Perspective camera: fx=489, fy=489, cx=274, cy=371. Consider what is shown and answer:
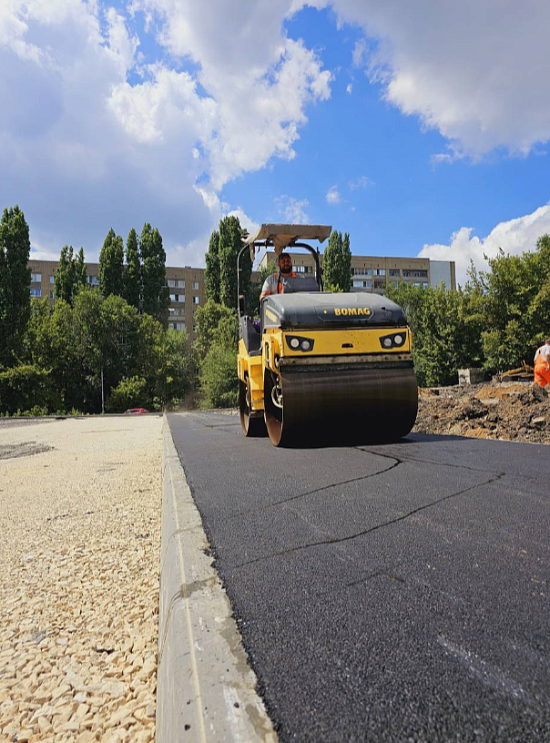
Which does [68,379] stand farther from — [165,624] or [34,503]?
[165,624]

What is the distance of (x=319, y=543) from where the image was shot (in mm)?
2574

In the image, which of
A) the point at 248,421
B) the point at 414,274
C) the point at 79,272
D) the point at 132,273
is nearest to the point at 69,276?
the point at 79,272

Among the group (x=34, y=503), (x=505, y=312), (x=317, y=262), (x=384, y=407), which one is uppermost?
(x=505, y=312)

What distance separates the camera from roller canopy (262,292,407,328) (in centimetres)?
566

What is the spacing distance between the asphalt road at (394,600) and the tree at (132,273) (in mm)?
48969

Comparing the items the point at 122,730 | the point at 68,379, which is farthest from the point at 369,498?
the point at 68,379

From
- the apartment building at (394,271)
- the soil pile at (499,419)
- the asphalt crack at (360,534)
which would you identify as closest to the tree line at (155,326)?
the soil pile at (499,419)

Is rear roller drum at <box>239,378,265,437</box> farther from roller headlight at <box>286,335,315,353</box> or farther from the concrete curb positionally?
the concrete curb

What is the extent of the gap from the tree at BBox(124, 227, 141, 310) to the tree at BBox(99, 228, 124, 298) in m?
0.69

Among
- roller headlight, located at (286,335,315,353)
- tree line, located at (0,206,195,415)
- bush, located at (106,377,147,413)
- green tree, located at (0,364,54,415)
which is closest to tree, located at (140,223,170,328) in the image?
tree line, located at (0,206,195,415)

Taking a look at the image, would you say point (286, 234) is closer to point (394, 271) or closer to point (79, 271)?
point (79, 271)

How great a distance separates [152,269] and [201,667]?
52170mm

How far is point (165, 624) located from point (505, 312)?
31.7 meters

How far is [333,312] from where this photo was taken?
5.71 m
